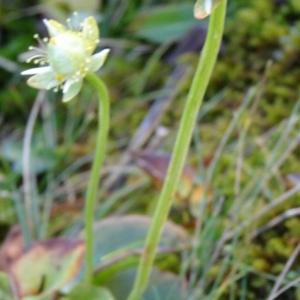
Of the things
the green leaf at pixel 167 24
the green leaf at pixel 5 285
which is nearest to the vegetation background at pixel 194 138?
the green leaf at pixel 167 24

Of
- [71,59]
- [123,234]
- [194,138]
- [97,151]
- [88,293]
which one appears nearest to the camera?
[71,59]

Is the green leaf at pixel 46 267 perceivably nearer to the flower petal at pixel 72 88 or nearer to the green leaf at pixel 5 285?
the green leaf at pixel 5 285

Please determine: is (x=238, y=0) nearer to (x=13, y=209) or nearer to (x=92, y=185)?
(x=13, y=209)

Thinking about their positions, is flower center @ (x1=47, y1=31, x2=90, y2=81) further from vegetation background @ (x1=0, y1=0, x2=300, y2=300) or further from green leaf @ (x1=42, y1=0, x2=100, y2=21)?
green leaf @ (x1=42, y1=0, x2=100, y2=21)

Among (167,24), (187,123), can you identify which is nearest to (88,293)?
(187,123)

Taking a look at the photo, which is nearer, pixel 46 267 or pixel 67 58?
pixel 67 58

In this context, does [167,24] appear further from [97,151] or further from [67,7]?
[97,151]

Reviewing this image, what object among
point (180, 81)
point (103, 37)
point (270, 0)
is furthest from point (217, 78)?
point (103, 37)
